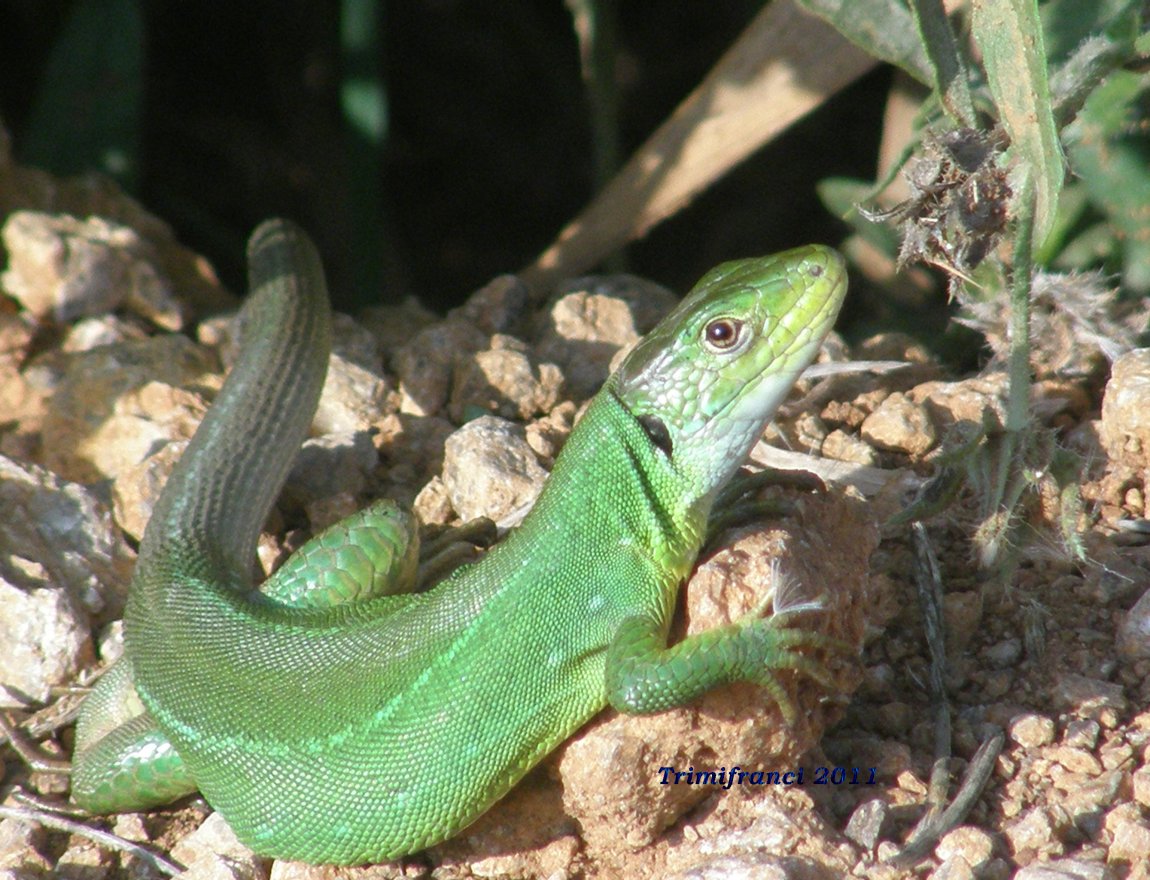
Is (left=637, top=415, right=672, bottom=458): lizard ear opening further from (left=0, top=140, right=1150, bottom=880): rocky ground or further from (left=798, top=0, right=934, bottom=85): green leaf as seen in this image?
(left=798, top=0, right=934, bottom=85): green leaf

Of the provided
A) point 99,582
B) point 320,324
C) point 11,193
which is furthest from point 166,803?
point 11,193

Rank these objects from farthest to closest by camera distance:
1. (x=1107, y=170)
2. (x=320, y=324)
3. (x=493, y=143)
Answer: (x=493, y=143)
(x=320, y=324)
(x=1107, y=170)

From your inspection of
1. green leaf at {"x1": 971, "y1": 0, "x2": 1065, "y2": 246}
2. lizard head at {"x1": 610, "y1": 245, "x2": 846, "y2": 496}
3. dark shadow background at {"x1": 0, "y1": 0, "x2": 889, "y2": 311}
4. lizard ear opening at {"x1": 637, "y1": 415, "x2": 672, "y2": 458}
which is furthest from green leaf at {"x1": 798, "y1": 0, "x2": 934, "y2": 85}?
dark shadow background at {"x1": 0, "y1": 0, "x2": 889, "y2": 311}

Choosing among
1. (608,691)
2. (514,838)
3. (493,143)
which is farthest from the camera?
(493,143)

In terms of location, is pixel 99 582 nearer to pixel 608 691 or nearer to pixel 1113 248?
pixel 608 691

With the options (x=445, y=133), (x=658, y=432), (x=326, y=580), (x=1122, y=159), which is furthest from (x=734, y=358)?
(x=445, y=133)
